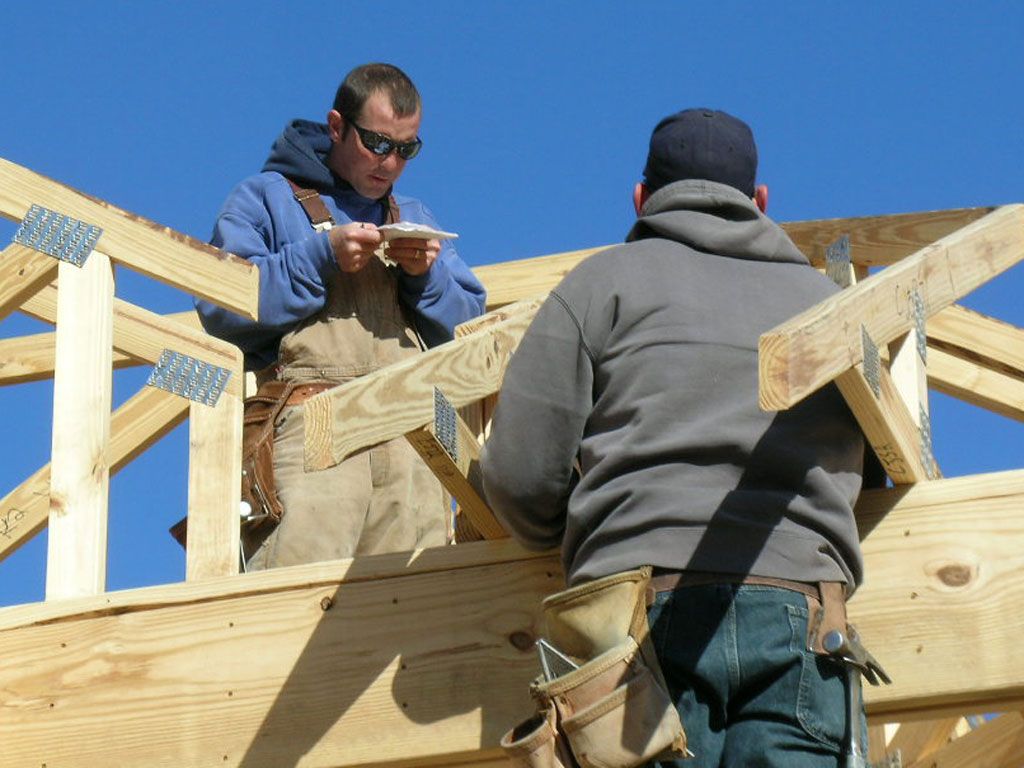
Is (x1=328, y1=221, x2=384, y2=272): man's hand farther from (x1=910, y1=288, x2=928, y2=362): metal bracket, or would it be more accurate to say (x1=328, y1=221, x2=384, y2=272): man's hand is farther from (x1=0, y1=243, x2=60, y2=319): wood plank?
(x1=910, y1=288, x2=928, y2=362): metal bracket

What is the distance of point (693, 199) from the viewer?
4227mm

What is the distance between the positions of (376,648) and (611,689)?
1.10 m

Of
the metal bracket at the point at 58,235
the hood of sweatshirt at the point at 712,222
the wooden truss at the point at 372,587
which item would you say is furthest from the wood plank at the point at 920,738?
the metal bracket at the point at 58,235

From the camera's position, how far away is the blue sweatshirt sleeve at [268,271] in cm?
589

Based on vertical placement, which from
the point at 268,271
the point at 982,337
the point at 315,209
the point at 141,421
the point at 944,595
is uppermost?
the point at 315,209

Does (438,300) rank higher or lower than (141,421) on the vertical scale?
higher

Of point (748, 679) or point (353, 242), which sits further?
point (353, 242)

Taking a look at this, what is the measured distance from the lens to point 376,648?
4.82 metres

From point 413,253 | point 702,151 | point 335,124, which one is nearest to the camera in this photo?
point 702,151

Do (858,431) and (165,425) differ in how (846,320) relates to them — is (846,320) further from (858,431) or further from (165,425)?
(165,425)

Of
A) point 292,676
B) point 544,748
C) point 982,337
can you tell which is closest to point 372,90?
point 292,676

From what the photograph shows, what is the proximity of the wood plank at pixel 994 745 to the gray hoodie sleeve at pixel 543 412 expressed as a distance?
233 centimetres

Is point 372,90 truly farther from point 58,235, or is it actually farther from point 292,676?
point 292,676

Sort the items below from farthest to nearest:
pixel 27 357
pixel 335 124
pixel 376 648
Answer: pixel 27 357, pixel 335 124, pixel 376 648
